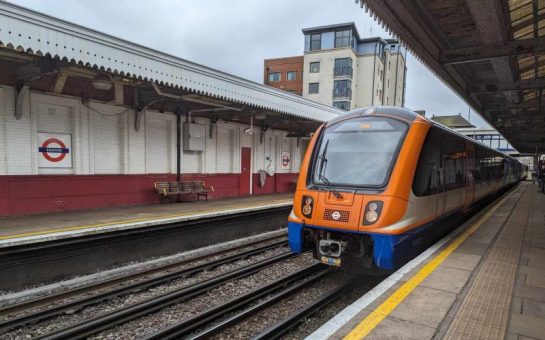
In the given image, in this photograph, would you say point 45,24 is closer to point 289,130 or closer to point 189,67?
point 189,67

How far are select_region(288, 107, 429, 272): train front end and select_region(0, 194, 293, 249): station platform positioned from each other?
3.95 metres

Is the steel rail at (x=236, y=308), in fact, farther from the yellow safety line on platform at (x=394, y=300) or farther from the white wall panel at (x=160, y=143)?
the white wall panel at (x=160, y=143)

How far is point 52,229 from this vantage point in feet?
23.1

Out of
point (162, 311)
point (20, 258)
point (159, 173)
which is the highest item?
point (159, 173)

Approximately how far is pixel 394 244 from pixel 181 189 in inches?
345

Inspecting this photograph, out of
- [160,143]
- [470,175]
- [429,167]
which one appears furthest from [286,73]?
[429,167]

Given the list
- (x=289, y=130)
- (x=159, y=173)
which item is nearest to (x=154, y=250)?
(x=159, y=173)

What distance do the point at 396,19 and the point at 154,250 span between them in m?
6.58

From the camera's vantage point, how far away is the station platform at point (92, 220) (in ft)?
21.1

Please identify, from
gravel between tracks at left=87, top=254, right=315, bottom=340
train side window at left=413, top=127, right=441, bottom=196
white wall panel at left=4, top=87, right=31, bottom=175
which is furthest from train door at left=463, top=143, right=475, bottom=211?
white wall panel at left=4, top=87, right=31, bottom=175

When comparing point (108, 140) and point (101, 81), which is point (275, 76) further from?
point (101, 81)

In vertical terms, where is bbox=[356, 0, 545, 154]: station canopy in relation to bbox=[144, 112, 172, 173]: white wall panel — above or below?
above

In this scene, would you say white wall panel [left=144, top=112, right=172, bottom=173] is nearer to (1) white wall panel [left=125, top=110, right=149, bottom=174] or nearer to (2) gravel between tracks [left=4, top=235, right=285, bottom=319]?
(1) white wall panel [left=125, top=110, right=149, bottom=174]

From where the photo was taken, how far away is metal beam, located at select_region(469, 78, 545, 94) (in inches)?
356
